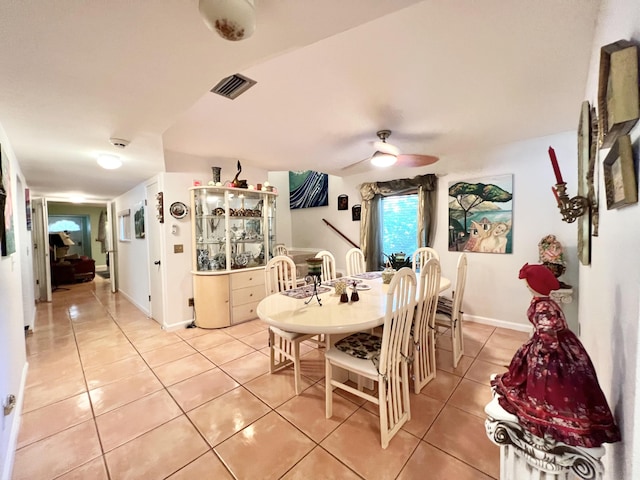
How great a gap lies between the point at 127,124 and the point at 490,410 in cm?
273

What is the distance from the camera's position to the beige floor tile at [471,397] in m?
1.88

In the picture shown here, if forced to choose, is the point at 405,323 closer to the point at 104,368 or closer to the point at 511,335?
the point at 511,335

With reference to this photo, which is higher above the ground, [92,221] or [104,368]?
[92,221]

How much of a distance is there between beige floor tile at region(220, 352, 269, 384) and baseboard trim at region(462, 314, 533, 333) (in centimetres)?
280

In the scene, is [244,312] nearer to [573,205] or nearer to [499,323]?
[499,323]

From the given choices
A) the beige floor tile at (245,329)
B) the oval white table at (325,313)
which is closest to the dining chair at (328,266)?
the oval white table at (325,313)

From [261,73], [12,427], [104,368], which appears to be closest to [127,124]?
[261,73]

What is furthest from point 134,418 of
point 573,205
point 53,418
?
point 573,205

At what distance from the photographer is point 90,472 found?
1.44 meters

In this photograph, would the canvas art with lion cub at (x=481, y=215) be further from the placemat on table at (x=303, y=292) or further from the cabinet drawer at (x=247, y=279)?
the cabinet drawer at (x=247, y=279)

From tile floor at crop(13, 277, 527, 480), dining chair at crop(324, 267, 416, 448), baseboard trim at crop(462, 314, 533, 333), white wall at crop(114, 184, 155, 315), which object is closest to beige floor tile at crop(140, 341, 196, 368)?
tile floor at crop(13, 277, 527, 480)

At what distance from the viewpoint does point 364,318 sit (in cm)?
166

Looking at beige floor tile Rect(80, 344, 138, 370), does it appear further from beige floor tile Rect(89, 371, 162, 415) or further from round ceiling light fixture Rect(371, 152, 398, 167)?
round ceiling light fixture Rect(371, 152, 398, 167)

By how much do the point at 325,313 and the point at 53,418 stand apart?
2.11m
